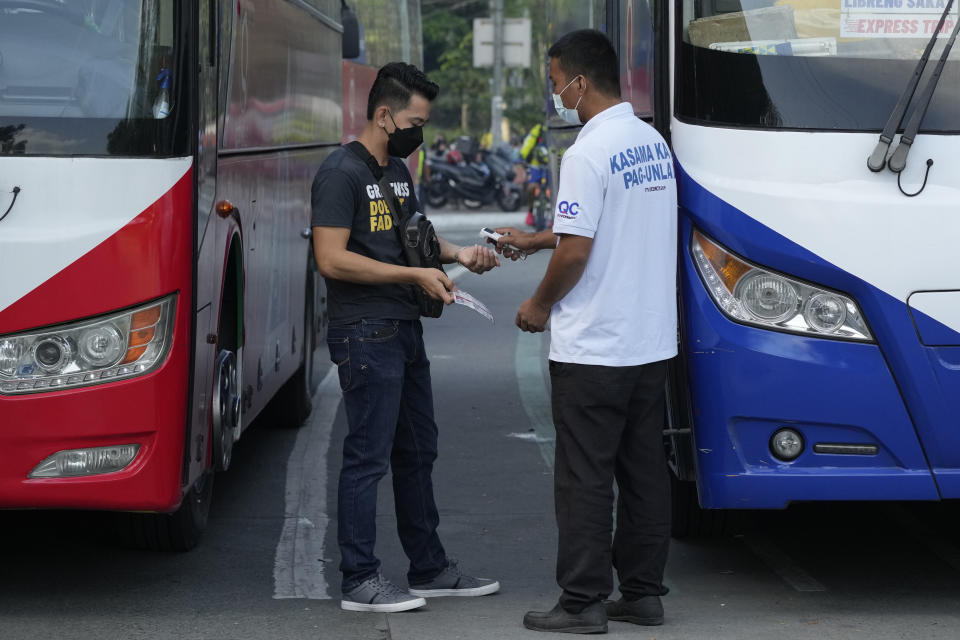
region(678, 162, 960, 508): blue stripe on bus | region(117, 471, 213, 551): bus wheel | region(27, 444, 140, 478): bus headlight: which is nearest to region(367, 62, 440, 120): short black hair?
region(678, 162, 960, 508): blue stripe on bus

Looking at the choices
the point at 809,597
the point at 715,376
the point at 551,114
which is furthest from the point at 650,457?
the point at 551,114

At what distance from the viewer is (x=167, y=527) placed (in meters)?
6.18

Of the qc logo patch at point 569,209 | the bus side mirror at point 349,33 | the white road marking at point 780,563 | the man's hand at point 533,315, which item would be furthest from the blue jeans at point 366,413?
the bus side mirror at point 349,33

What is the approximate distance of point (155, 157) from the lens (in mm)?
5105

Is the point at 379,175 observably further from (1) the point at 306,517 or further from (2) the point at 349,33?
(2) the point at 349,33

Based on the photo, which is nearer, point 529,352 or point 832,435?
point 832,435

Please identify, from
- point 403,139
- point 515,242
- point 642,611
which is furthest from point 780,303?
point 403,139

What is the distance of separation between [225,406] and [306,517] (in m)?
1.08

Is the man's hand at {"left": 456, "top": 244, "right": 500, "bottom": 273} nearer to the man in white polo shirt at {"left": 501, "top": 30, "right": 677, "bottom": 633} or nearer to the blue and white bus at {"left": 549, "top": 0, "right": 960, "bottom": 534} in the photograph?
the man in white polo shirt at {"left": 501, "top": 30, "right": 677, "bottom": 633}

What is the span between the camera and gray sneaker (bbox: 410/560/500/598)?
5.67 m

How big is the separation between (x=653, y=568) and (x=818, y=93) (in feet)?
5.24

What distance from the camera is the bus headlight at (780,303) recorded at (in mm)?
5051

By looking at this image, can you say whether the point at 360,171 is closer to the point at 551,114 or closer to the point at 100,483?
the point at 100,483

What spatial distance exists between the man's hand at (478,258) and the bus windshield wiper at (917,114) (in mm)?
1310
